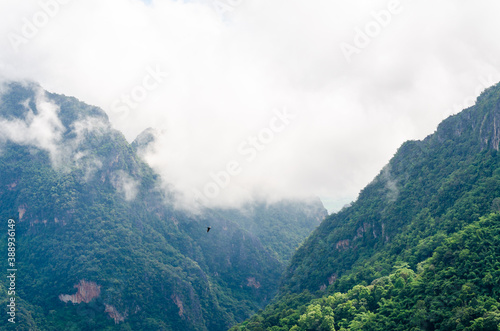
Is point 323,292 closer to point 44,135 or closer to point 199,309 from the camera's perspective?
point 199,309

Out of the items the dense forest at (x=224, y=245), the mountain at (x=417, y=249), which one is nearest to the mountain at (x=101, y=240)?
the dense forest at (x=224, y=245)

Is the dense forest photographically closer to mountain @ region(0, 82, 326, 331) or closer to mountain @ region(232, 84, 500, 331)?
mountain @ region(232, 84, 500, 331)

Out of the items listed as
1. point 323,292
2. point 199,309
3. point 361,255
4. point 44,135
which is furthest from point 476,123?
point 44,135

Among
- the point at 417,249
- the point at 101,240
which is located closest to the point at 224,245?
the point at 101,240

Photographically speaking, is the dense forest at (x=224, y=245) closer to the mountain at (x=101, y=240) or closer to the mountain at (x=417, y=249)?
the mountain at (x=417, y=249)

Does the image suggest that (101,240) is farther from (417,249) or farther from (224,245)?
(417,249)

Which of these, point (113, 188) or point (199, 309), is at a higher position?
point (113, 188)
